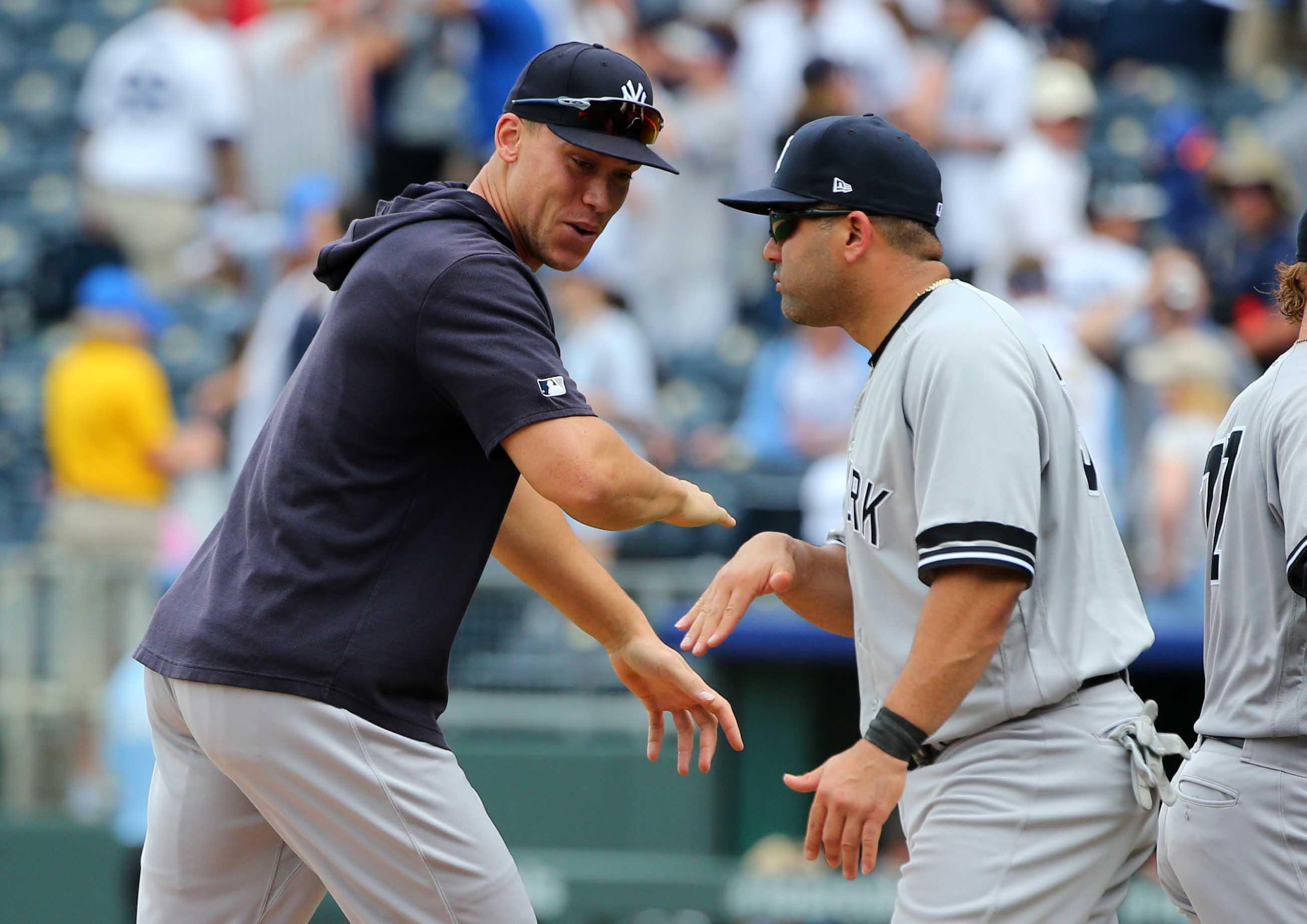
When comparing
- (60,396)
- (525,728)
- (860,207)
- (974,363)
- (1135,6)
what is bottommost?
(525,728)

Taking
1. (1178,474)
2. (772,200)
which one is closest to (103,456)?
(1178,474)

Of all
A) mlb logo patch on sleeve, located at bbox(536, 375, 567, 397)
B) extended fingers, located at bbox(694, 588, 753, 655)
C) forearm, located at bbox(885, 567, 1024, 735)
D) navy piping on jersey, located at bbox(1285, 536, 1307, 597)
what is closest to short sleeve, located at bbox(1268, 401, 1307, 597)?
navy piping on jersey, located at bbox(1285, 536, 1307, 597)

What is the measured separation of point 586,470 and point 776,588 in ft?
1.84

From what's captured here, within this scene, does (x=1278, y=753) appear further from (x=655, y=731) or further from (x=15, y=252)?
(x=15, y=252)

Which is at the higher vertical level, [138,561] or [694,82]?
[694,82]

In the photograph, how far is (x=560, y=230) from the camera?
3449 millimetres

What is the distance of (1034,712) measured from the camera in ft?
10.6

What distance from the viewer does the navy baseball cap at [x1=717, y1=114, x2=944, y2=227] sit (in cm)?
330

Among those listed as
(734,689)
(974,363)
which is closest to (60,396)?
(734,689)

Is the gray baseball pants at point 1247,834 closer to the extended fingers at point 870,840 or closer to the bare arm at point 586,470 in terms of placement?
the extended fingers at point 870,840

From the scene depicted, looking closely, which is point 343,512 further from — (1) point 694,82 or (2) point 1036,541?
(1) point 694,82

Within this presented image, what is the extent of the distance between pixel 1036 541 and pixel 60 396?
6593mm

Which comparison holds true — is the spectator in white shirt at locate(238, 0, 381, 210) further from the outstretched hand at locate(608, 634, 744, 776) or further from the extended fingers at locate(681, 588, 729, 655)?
the extended fingers at locate(681, 588, 729, 655)

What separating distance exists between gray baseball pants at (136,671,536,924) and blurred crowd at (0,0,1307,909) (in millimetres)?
3752
